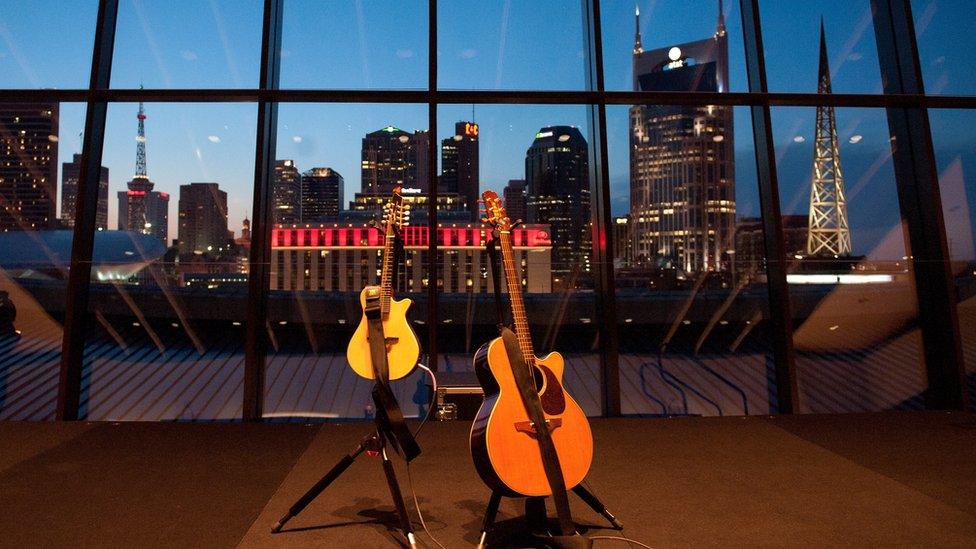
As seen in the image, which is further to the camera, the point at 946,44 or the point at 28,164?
the point at 946,44

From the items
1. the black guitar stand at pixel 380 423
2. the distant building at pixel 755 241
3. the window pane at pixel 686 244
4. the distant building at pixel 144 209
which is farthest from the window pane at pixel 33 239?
the distant building at pixel 755 241

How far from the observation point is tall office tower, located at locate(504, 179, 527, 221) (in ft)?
13.2

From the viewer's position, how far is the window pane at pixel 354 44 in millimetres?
3889

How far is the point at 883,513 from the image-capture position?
2.12 meters

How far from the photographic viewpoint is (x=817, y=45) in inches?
167

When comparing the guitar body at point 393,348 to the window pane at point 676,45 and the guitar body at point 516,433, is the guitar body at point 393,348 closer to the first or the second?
the guitar body at point 516,433

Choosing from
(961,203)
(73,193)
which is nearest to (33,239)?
Answer: (73,193)

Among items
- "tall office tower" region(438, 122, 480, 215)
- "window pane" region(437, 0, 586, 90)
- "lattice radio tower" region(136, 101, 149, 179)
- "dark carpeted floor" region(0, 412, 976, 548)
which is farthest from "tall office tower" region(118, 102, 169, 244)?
"window pane" region(437, 0, 586, 90)

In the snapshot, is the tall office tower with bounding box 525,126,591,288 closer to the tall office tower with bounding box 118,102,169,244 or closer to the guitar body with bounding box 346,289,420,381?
the guitar body with bounding box 346,289,420,381

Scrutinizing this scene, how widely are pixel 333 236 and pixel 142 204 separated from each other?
1408mm

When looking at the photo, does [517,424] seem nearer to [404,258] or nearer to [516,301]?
[516,301]

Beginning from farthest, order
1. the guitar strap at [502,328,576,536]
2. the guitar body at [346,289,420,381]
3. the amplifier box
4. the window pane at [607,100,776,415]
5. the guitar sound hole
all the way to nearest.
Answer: the window pane at [607,100,776,415] < the amplifier box < the guitar body at [346,289,420,381] < the guitar sound hole < the guitar strap at [502,328,576,536]

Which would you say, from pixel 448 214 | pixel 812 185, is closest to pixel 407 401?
pixel 448 214

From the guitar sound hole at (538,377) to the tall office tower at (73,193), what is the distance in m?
3.49
